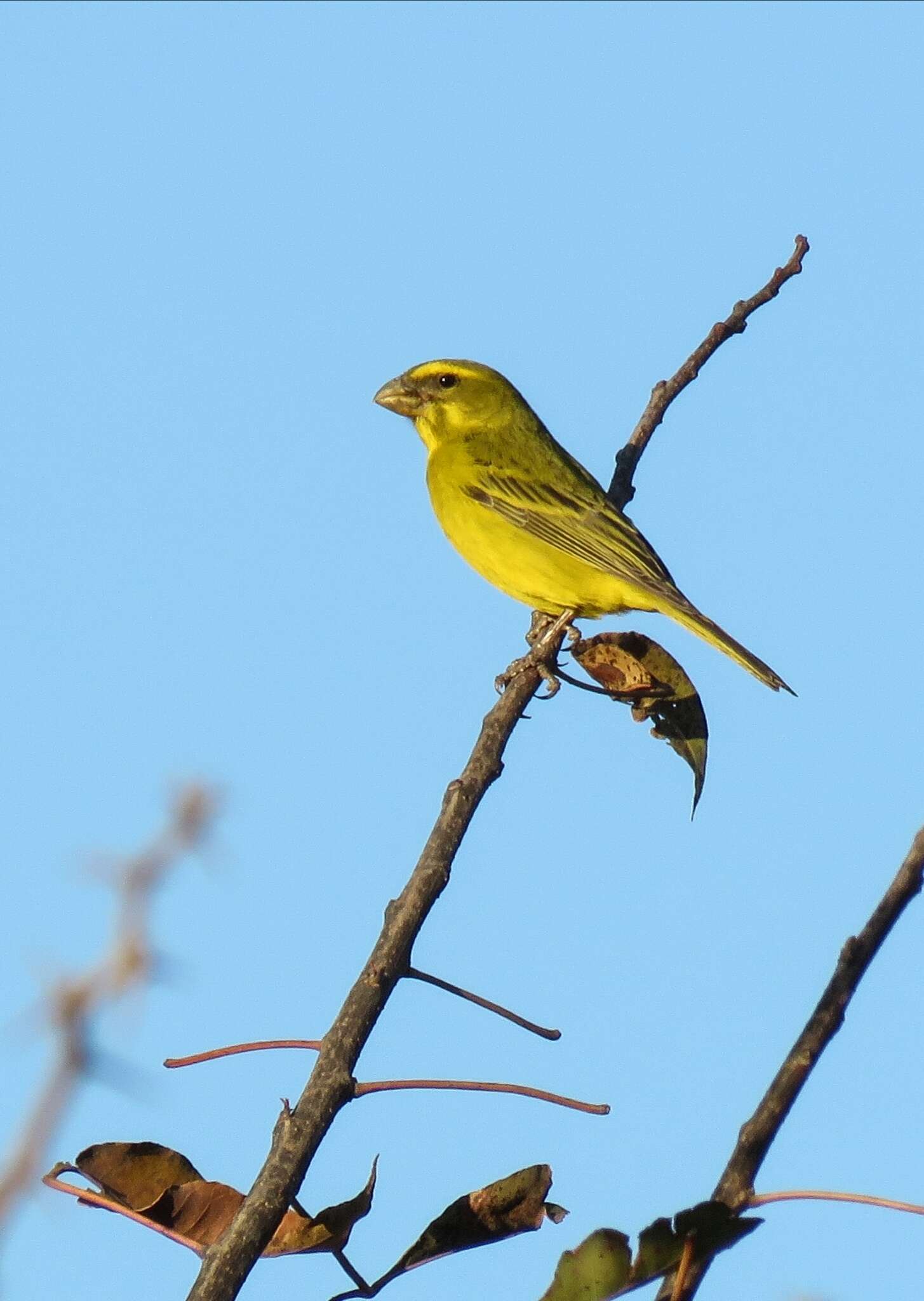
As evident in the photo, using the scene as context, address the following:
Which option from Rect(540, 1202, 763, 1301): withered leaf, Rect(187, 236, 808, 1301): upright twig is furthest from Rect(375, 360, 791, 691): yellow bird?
Rect(540, 1202, 763, 1301): withered leaf

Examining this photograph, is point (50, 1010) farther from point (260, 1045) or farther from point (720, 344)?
point (720, 344)

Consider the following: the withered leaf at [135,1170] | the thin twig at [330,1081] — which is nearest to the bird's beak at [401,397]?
the thin twig at [330,1081]

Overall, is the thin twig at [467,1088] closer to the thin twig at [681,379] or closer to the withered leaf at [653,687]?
the withered leaf at [653,687]

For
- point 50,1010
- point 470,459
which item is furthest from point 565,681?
point 470,459

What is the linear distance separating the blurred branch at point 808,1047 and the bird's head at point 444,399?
7624 millimetres

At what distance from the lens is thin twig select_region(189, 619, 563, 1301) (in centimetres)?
190

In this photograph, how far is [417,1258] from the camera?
6.70ft

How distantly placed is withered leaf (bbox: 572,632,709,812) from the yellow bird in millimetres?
3022

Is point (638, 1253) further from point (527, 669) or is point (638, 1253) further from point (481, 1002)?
point (527, 669)

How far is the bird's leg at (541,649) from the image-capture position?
417 centimetres

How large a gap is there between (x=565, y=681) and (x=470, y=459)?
5595mm

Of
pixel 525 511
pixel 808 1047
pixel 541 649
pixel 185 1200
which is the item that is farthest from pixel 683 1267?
pixel 525 511

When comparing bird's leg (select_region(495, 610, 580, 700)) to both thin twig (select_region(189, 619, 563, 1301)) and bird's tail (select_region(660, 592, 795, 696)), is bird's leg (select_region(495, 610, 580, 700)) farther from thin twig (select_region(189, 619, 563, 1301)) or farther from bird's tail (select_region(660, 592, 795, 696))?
thin twig (select_region(189, 619, 563, 1301))

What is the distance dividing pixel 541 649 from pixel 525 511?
3.13 metres
